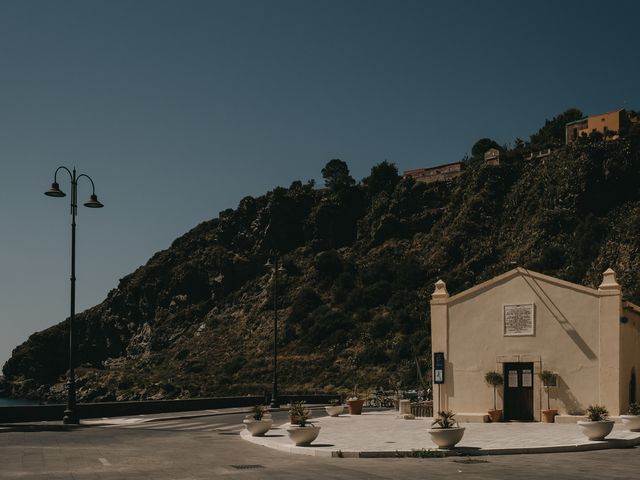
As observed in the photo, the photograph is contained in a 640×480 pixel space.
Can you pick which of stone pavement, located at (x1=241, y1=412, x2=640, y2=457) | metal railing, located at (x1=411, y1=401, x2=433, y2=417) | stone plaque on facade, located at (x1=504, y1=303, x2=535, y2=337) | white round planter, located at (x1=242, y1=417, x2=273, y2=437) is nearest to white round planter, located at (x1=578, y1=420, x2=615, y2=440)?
stone pavement, located at (x1=241, y1=412, x2=640, y2=457)

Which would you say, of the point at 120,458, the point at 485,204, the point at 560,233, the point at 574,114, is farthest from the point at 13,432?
the point at 574,114

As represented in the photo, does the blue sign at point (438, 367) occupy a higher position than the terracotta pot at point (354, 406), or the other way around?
the blue sign at point (438, 367)

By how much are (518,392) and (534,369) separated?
3.97ft

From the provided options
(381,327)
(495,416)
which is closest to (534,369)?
(495,416)

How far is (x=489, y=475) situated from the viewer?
14.8m

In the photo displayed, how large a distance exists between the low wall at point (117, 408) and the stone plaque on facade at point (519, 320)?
1897 cm

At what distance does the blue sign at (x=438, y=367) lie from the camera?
3216 cm

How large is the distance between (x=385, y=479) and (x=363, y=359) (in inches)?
3218

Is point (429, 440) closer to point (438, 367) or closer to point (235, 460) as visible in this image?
point (235, 460)

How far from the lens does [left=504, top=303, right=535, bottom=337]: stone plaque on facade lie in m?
31.1

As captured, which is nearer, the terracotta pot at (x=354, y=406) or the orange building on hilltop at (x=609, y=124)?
the terracotta pot at (x=354, y=406)

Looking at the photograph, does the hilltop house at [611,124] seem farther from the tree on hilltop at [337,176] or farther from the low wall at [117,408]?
the low wall at [117,408]

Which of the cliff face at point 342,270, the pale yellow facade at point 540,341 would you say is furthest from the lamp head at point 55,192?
the cliff face at point 342,270

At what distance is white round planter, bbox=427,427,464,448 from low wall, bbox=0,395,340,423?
1854 centimetres
